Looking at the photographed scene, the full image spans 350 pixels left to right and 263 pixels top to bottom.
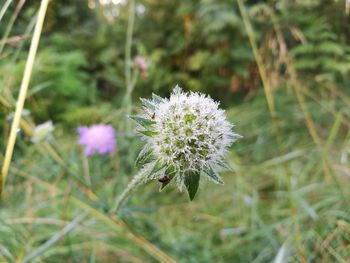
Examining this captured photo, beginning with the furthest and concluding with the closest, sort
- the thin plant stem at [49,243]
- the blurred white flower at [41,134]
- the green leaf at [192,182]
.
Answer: the blurred white flower at [41,134]
the thin plant stem at [49,243]
the green leaf at [192,182]

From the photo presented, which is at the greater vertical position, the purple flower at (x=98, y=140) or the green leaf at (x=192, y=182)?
the purple flower at (x=98, y=140)

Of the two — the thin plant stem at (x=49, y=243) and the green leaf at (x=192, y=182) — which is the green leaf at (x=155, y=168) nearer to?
the green leaf at (x=192, y=182)

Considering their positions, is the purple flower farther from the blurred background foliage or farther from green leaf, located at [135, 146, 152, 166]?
green leaf, located at [135, 146, 152, 166]

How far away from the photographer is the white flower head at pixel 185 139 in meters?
0.46

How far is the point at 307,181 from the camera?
135 cm

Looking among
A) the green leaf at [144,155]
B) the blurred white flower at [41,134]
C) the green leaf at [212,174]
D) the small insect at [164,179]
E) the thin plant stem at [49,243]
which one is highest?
the blurred white flower at [41,134]

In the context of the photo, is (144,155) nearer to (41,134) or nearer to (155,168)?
(155,168)

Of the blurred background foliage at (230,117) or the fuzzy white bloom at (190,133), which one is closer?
the fuzzy white bloom at (190,133)

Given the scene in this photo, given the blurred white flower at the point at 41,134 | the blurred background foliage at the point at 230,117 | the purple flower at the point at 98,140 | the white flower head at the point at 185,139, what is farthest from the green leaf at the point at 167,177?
the purple flower at the point at 98,140

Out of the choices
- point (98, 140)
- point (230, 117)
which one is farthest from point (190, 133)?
point (230, 117)

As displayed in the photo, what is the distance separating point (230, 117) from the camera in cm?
185

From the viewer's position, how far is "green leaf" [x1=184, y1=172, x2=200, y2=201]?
1.47 feet

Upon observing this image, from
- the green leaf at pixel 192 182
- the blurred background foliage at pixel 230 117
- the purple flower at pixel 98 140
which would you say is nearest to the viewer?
the green leaf at pixel 192 182

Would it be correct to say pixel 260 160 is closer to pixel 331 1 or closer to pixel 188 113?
pixel 331 1
